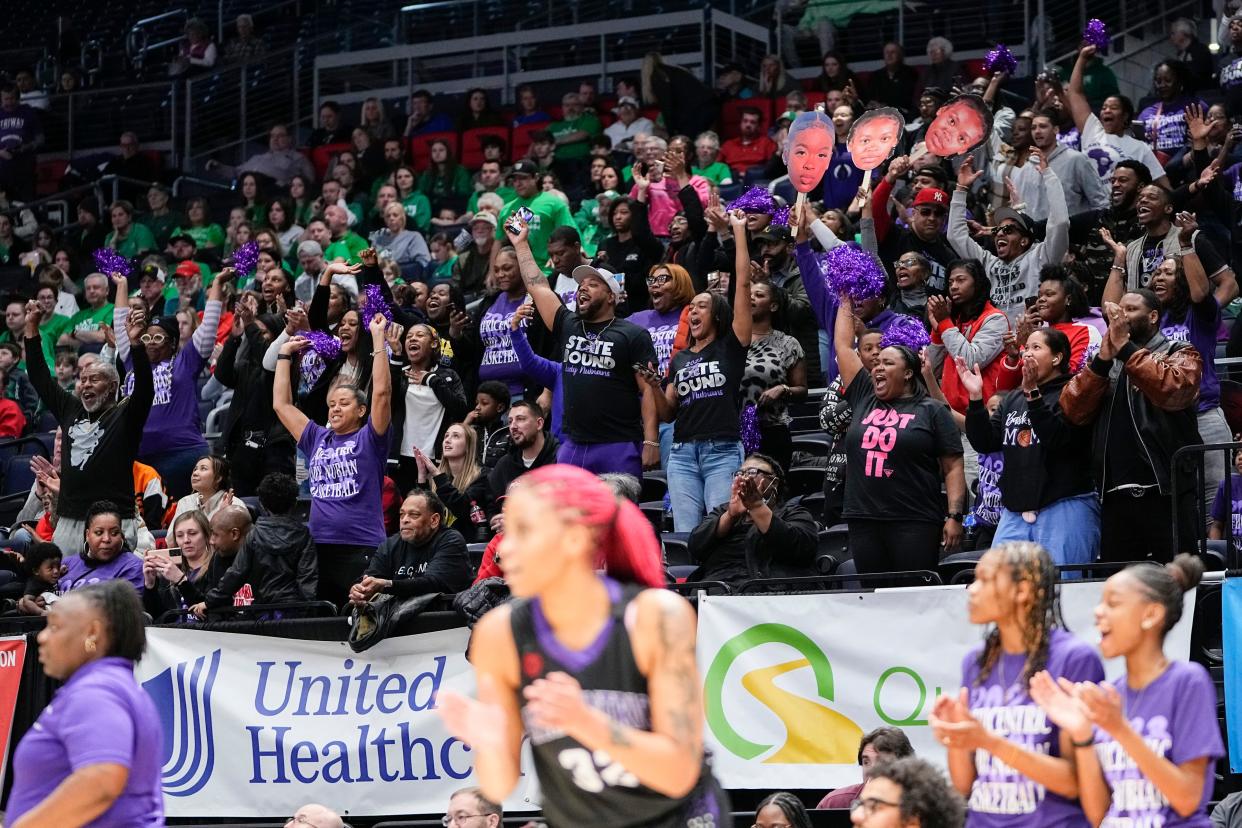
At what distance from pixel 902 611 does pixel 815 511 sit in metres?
2.29

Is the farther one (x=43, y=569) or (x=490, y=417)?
(x=490, y=417)

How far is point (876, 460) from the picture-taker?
8258 mm

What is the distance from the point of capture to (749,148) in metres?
15.3

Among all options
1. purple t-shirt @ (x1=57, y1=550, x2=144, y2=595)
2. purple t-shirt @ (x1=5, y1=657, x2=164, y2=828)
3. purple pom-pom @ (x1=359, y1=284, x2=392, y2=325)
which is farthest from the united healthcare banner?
purple t-shirt @ (x1=5, y1=657, x2=164, y2=828)

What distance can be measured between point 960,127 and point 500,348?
3157 millimetres

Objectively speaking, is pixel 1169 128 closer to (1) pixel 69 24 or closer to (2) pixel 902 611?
(2) pixel 902 611

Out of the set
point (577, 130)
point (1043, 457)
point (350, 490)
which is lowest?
point (350, 490)

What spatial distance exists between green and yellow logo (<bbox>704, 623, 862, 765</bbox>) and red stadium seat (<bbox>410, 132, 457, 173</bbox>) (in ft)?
32.6

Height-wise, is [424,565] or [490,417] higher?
[490,417]

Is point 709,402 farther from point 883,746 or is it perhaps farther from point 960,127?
point 883,746

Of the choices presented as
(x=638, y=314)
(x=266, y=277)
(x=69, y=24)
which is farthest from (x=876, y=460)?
(x=69, y=24)

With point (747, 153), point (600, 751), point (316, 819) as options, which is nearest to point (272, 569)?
point (316, 819)

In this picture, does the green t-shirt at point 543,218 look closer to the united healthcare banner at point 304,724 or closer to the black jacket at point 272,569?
the black jacket at point 272,569

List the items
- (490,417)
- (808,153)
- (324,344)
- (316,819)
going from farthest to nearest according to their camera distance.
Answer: (490,417) < (324,344) < (808,153) < (316,819)
